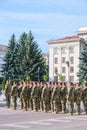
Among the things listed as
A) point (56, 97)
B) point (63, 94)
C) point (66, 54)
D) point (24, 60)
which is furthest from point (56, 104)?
point (66, 54)

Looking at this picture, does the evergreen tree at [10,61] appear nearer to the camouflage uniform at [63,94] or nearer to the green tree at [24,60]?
the green tree at [24,60]

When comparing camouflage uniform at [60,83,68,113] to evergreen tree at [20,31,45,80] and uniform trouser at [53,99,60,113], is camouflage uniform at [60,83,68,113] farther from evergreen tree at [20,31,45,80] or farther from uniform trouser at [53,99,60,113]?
evergreen tree at [20,31,45,80]

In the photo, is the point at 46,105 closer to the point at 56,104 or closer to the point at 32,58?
the point at 56,104

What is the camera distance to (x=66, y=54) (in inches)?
3408

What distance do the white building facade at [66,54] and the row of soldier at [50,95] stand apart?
59952 millimetres

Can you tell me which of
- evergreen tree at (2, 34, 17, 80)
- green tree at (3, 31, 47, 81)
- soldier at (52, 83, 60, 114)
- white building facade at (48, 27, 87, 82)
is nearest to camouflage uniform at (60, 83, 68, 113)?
soldier at (52, 83, 60, 114)

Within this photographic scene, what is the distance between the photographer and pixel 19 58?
182ft

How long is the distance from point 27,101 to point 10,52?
33999mm

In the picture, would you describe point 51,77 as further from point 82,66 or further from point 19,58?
point 82,66

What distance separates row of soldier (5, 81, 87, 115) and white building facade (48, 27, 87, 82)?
5995 cm

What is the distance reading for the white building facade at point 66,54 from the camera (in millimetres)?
83562

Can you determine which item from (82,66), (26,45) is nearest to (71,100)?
(82,66)

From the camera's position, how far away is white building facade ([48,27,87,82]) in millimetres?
83562

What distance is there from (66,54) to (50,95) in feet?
213
